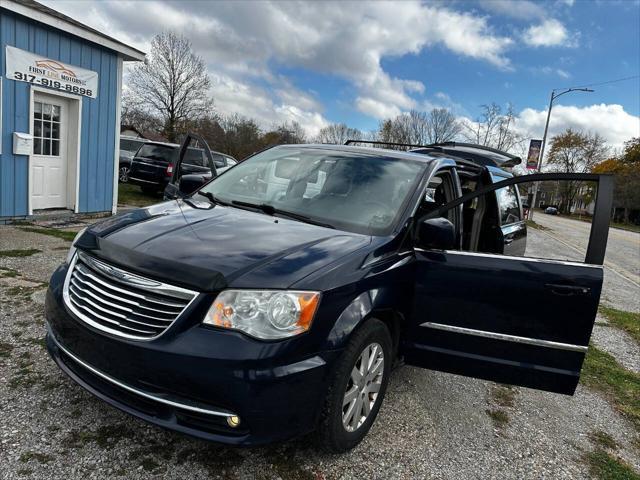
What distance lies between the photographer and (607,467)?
2.88 meters

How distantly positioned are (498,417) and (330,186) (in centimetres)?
205

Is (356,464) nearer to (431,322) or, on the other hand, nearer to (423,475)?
(423,475)

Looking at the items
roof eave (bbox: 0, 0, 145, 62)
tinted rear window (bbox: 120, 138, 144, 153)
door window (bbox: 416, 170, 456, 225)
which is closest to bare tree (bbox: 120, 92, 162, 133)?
tinted rear window (bbox: 120, 138, 144, 153)

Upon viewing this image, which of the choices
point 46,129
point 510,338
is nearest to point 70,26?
point 46,129

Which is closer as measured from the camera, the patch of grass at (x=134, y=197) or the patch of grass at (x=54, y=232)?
the patch of grass at (x=54, y=232)

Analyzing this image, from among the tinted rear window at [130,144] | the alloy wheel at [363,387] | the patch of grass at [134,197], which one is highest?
the tinted rear window at [130,144]

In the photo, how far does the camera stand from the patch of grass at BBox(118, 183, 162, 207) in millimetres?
12797

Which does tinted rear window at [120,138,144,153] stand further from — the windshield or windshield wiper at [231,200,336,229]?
windshield wiper at [231,200,336,229]

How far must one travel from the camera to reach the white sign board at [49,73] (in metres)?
7.61

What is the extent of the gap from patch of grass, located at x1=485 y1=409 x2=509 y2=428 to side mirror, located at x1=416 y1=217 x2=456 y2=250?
1363 mm

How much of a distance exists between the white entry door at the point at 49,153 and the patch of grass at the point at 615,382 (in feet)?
29.2

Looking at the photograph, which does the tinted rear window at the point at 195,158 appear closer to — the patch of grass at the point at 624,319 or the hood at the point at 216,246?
the patch of grass at the point at 624,319

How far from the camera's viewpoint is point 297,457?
2494mm

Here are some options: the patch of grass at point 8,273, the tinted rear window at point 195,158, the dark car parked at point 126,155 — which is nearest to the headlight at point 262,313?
the patch of grass at point 8,273
